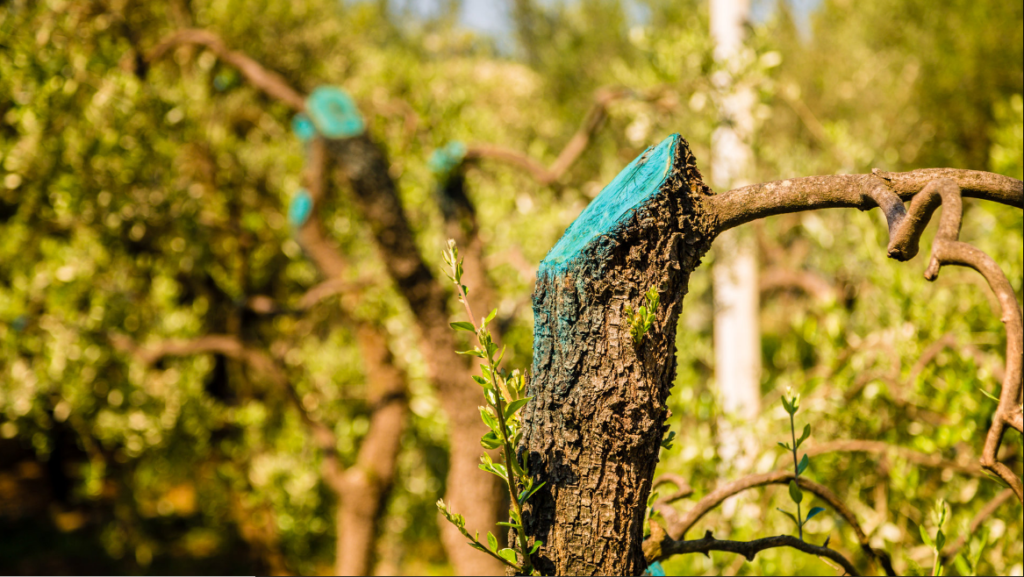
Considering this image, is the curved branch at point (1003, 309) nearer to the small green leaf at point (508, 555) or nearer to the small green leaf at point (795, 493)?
the small green leaf at point (795, 493)

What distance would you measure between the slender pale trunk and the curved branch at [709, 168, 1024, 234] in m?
3.01

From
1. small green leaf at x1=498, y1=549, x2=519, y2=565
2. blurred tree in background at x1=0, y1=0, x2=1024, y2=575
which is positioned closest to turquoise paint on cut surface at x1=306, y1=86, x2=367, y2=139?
blurred tree in background at x1=0, y1=0, x2=1024, y2=575

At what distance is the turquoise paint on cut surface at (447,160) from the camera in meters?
3.88

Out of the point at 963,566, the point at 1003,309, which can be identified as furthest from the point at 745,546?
the point at 963,566

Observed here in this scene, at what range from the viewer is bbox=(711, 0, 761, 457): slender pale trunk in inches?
164

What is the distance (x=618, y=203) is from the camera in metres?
1.23

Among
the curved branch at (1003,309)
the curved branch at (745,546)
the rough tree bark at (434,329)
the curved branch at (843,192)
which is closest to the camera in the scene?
the curved branch at (1003,309)

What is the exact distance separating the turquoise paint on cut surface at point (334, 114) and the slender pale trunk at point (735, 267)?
7.55 ft

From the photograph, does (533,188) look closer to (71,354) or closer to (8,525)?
(71,354)

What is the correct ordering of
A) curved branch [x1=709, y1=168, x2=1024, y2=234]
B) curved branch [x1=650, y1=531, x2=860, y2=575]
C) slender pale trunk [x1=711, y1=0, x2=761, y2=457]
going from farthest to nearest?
slender pale trunk [x1=711, y1=0, x2=761, y2=457]
curved branch [x1=650, y1=531, x2=860, y2=575]
curved branch [x1=709, y1=168, x2=1024, y2=234]

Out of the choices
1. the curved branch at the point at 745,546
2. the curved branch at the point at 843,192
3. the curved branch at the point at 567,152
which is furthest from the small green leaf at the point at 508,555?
the curved branch at the point at 567,152

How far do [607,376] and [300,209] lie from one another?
3.49m

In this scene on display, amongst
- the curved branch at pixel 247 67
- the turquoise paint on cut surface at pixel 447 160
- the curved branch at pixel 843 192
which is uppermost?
the curved branch at pixel 247 67

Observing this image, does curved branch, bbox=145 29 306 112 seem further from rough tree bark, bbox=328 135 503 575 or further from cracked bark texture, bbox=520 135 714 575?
cracked bark texture, bbox=520 135 714 575
